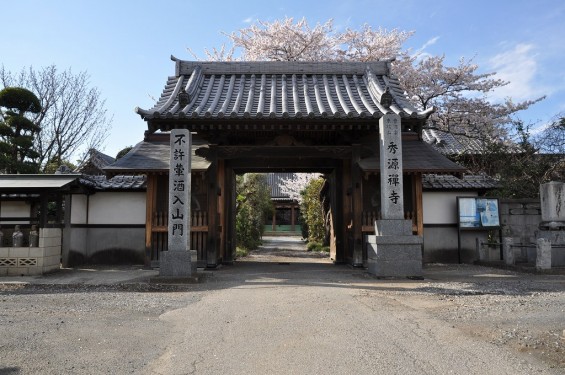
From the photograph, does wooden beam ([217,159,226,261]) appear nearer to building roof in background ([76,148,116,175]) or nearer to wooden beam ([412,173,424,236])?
wooden beam ([412,173,424,236])

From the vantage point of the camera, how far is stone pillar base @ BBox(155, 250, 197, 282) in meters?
8.92

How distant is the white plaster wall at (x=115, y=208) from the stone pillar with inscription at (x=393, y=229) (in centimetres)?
733

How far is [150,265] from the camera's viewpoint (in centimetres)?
1162

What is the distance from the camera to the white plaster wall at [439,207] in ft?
43.6

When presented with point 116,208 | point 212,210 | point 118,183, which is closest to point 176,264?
point 212,210

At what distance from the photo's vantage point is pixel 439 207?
13.4 m

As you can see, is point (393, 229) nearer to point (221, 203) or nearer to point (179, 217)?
point (179, 217)

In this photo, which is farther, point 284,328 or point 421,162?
point 421,162

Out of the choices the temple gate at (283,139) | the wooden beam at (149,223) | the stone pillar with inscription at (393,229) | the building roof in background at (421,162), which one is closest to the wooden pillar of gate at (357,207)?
the temple gate at (283,139)

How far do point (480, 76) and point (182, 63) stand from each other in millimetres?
17002

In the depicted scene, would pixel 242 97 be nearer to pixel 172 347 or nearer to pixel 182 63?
pixel 182 63

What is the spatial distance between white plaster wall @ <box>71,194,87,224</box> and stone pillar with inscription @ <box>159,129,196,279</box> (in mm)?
4798

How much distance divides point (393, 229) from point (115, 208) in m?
8.38

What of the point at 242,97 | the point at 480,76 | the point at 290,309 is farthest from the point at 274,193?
the point at 290,309
